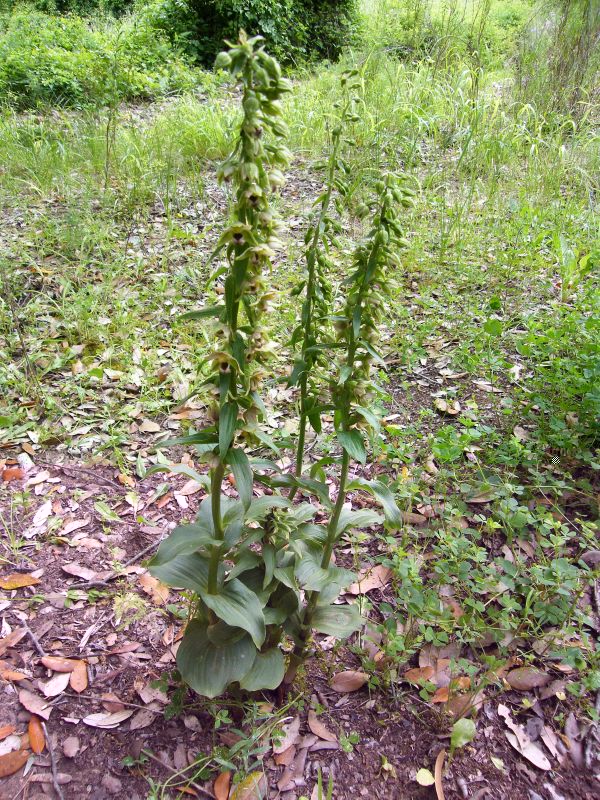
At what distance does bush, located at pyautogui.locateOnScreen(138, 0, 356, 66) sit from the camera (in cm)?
891

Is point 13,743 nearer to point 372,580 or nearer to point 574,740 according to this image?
point 372,580

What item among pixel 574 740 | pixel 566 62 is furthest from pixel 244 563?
pixel 566 62

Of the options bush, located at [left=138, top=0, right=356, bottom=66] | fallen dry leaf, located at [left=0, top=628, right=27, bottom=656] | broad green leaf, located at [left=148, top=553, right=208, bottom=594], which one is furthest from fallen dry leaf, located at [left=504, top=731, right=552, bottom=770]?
bush, located at [left=138, top=0, right=356, bottom=66]

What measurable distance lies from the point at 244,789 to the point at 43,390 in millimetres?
2234

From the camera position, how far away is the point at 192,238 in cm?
432

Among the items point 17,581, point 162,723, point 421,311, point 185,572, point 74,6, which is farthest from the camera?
point 74,6

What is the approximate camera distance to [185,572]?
5.23 feet

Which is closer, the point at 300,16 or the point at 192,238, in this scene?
the point at 192,238

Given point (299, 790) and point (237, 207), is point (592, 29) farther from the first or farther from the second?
point (299, 790)

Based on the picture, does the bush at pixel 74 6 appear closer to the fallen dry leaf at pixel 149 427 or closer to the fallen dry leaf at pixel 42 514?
the fallen dry leaf at pixel 149 427

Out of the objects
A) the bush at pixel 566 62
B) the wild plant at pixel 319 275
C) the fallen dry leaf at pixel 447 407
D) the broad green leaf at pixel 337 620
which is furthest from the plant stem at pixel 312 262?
the bush at pixel 566 62

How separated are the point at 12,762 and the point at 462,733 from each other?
1.35 metres

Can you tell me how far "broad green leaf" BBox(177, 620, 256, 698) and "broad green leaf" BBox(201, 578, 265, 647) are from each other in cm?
14

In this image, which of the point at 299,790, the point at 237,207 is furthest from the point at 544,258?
the point at 299,790
